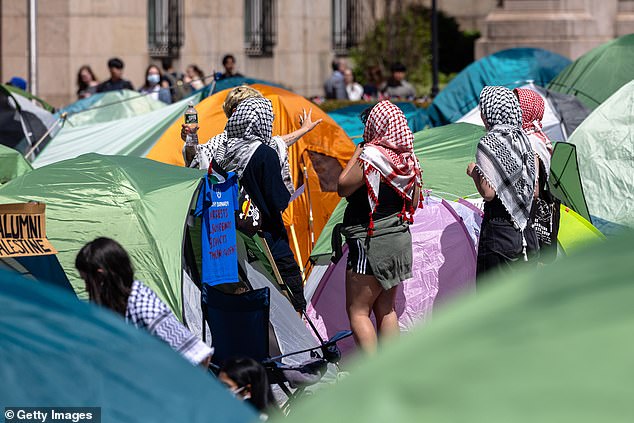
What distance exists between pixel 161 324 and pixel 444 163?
4126 millimetres

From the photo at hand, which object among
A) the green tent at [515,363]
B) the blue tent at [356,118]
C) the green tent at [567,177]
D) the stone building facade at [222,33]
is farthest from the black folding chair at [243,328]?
the stone building facade at [222,33]

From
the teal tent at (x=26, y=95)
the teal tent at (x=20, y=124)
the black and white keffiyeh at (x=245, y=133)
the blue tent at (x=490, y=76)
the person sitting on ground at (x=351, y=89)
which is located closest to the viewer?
the black and white keffiyeh at (x=245, y=133)

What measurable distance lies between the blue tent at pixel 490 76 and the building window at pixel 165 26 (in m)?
10.4

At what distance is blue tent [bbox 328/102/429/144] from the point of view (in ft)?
43.6

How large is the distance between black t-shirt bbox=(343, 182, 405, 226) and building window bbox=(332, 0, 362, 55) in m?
24.1

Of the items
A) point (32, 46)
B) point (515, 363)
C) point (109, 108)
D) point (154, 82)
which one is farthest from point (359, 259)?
point (154, 82)

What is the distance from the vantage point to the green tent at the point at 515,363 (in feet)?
7.97

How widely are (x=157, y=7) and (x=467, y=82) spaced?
37.0ft

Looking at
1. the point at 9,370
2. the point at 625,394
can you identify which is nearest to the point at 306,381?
the point at 9,370

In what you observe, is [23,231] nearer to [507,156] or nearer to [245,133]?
[245,133]

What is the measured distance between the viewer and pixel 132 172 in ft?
24.8

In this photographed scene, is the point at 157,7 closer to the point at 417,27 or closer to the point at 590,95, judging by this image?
the point at 417,27

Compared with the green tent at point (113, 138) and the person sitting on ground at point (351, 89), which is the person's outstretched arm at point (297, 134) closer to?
the green tent at point (113, 138)

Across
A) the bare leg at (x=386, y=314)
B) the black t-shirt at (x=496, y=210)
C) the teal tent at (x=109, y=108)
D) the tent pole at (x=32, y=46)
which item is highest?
the tent pole at (x=32, y=46)
